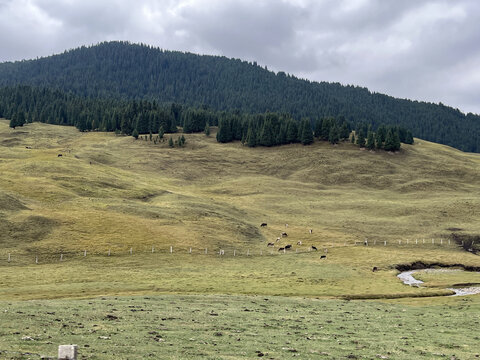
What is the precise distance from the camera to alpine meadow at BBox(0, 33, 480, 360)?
24672 millimetres

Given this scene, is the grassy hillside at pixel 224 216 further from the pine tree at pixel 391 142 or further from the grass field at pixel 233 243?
the pine tree at pixel 391 142

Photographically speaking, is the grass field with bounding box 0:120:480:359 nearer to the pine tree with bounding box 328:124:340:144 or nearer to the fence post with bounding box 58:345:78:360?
the fence post with bounding box 58:345:78:360

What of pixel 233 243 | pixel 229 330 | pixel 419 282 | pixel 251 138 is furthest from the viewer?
pixel 251 138

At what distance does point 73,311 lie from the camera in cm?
2989

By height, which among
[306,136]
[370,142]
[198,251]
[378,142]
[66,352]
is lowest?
[198,251]

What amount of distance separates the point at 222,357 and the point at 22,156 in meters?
139

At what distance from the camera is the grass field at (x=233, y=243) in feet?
85.6

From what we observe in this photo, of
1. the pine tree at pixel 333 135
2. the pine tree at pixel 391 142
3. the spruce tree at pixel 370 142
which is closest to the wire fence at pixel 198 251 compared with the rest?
the spruce tree at pixel 370 142

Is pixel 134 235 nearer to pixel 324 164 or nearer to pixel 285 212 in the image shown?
pixel 285 212

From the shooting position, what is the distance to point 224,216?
9762 centimetres

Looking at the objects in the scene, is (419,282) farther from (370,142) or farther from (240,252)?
(370,142)

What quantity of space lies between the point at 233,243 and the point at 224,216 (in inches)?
687

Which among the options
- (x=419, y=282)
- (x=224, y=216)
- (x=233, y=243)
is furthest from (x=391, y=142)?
(x=419, y=282)

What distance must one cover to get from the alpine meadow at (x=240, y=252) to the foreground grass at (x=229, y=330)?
0.15 metres
